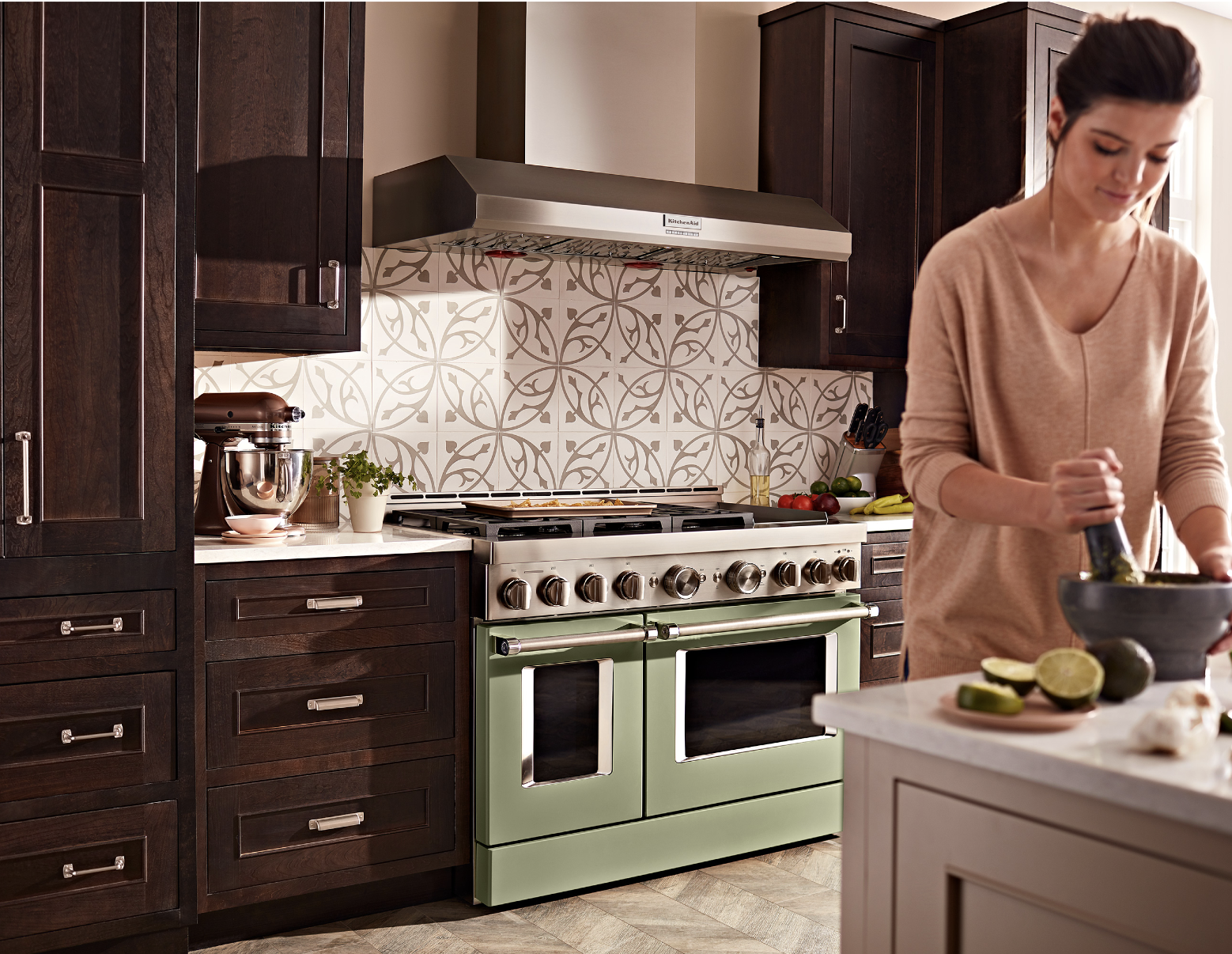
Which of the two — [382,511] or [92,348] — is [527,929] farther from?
[92,348]

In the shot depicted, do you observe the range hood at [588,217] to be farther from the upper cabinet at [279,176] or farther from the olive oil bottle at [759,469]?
the olive oil bottle at [759,469]

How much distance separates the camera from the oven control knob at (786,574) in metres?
3.26

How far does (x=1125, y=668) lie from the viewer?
117 centimetres

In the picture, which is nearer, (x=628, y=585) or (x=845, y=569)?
(x=628, y=585)

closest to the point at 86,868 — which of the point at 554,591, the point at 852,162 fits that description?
the point at 554,591

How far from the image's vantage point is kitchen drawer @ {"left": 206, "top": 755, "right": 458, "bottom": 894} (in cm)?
264

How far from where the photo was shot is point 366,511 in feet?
9.93

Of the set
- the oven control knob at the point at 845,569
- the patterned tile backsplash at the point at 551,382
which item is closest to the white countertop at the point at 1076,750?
the oven control knob at the point at 845,569

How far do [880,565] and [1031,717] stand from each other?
2.49m

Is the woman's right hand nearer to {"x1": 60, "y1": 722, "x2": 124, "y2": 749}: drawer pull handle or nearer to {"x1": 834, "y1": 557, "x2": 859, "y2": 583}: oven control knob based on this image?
{"x1": 60, "y1": 722, "x2": 124, "y2": 749}: drawer pull handle

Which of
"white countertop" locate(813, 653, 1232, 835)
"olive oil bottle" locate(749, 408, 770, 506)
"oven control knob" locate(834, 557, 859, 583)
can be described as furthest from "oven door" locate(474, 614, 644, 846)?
"white countertop" locate(813, 653, 1232, 835)

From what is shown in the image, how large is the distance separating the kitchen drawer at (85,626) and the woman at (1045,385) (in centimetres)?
164

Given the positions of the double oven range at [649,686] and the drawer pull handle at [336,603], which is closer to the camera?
the drawer pull handle at [336,603]

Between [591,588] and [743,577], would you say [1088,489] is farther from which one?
[743,577]
